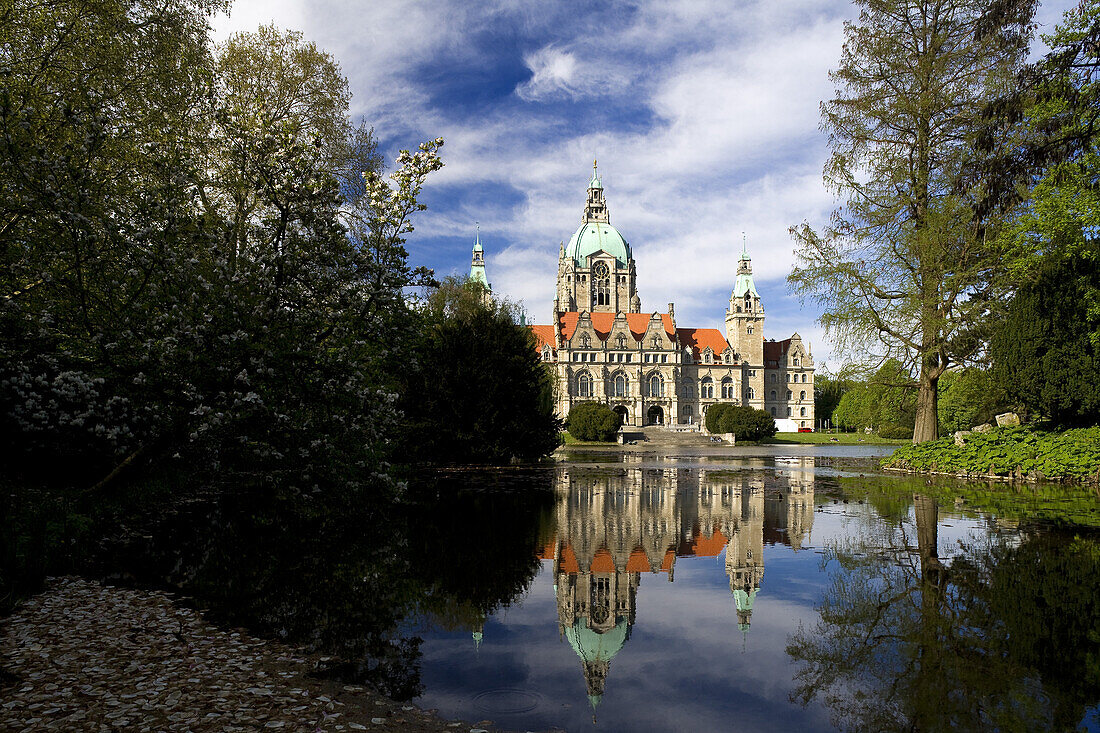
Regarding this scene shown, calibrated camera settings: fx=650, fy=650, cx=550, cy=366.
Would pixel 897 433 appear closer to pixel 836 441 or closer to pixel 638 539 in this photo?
pixel 836 441

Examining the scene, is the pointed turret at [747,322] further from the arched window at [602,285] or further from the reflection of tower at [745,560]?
the reflection of tower at [745,560]

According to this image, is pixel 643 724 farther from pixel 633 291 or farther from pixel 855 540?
pixel 633 291

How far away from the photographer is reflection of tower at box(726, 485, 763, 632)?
6.18 meters

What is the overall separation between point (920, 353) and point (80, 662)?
884 inches

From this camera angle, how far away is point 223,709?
364 centimetres

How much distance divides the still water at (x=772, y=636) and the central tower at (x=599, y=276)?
3778 inches

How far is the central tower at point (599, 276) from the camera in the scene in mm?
104875

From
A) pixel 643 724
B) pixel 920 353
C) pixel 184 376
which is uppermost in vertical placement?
pixel 920 353

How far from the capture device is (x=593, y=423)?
178 ft

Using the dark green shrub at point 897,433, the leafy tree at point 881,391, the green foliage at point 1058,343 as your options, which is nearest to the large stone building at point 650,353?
the dark green shrub at point 897,433

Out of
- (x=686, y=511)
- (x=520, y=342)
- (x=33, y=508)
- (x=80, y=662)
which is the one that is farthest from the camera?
(x=520, y=342)

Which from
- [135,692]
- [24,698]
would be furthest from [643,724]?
[24,698]

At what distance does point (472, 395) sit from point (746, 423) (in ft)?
132

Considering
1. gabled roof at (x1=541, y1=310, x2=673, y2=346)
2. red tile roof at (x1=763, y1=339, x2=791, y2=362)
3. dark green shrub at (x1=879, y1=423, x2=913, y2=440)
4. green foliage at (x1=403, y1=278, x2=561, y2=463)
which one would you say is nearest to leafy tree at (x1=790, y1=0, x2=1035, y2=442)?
green foliage at (x1=403, y1=278, x2=561, y2=463)
